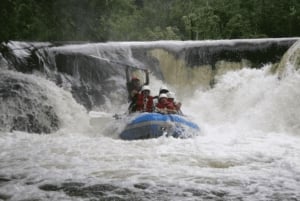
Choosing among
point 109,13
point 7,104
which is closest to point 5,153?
point 7,104

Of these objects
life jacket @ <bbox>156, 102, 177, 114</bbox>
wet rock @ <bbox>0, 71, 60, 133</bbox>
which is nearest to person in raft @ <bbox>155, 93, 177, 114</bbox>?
life jacket @ <bbox>156, 102, 177, 114</bbox>

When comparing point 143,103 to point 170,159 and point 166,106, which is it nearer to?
point 166,106

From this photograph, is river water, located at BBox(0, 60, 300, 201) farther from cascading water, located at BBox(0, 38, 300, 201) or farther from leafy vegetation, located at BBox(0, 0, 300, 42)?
leafy vegetation, located at BBox(0, 0, 300, 42)

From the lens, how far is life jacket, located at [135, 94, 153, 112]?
823cm

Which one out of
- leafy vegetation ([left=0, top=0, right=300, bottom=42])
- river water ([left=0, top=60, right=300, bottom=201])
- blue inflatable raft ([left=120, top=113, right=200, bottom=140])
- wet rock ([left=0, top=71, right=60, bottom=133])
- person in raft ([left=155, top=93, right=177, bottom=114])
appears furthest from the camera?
leafy vegetation ([left=0, top=0, right=300, bottom=42])

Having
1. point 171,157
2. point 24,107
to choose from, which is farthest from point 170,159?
point 24,107

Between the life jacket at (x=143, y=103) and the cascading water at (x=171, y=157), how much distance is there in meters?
0.53

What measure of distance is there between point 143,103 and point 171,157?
2373 mm

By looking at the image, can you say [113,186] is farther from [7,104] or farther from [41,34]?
[41,34]

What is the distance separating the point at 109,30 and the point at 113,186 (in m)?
17.2

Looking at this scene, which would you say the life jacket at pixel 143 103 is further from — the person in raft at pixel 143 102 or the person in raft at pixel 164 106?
the person in raft at pixel 164 106

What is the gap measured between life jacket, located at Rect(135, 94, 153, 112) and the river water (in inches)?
18.8

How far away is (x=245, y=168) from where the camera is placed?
551 cm

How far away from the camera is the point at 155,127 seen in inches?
296
